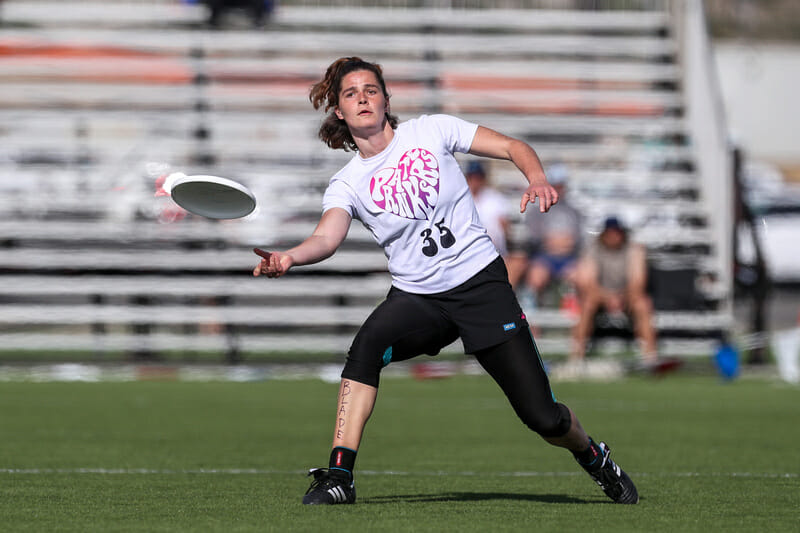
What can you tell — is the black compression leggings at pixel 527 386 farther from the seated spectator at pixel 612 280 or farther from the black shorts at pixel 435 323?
the seated spectator at pixel 612 280

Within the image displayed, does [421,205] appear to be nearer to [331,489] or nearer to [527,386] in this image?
[527,386]

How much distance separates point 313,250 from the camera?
618 cm

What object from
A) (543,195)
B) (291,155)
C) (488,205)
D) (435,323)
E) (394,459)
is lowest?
(394,459)

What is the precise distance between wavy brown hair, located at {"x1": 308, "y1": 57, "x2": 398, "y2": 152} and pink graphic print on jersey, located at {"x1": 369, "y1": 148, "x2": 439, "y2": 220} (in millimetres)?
248

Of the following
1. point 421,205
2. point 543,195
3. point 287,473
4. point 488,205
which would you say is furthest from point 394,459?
point 488,205

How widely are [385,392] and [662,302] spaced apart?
4382mm

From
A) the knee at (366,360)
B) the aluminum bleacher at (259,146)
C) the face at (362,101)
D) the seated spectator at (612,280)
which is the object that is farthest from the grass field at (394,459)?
the aluminum bleacher at (259,146)

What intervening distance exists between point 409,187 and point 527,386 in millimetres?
→ 993

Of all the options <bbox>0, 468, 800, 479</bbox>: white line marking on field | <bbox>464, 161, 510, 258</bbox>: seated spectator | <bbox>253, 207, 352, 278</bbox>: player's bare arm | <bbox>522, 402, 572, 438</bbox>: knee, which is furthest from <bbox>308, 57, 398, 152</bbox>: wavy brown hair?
<bbox>464, 161, 510, 258</bbox>: seated spectator

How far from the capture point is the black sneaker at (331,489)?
6.28m

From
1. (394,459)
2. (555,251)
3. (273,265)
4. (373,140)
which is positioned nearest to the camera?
(273,265)

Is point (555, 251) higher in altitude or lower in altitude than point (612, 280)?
higher

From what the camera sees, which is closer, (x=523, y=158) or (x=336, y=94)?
(x=523, y=158)

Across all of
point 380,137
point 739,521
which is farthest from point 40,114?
point 739,521
